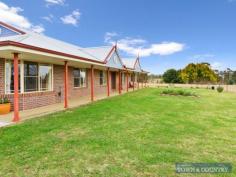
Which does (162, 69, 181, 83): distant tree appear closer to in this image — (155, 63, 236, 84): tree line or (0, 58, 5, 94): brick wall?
(155, 63, 236, 84): tree line

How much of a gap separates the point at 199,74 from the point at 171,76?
789cm

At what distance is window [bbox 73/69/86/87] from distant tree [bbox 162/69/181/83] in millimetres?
37712

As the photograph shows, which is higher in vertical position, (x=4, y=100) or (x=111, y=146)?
(x=4, y=100)

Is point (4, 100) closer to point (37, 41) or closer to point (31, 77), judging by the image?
point (31, 77)

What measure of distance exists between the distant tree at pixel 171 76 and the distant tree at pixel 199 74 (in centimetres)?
397

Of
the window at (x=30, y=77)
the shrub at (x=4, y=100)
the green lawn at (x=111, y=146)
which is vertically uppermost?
the window at (x=30, y=77)

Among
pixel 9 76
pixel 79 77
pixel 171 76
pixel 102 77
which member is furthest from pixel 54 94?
pixel 171 76

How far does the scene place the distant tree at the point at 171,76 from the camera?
50.8 m

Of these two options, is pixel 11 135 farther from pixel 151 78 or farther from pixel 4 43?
pixel 151 78

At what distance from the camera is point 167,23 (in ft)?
92.0

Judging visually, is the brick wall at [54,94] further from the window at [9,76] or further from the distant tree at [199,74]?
A: the distant tree at [199,74]

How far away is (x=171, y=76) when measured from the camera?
51.3 metres

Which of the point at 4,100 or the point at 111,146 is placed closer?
the point at 111,146

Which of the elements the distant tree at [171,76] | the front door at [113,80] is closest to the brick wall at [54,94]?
the front door at [113,80]
